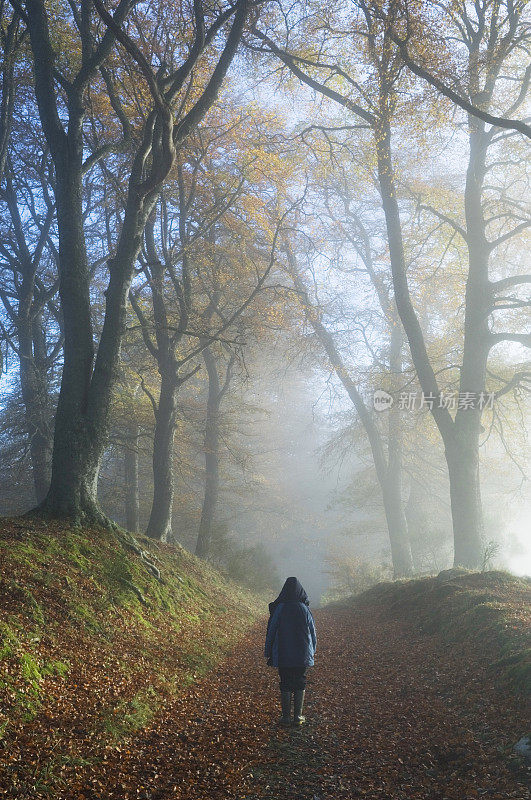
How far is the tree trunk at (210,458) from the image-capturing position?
1939cm

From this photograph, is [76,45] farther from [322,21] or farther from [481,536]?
[481,536]

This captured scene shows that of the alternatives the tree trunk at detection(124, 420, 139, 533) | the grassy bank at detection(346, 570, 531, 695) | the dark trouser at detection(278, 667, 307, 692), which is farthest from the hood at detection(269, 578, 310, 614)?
the tree trunk at detection(124, 420, 139, 533)

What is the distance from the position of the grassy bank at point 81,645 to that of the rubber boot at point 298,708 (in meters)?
1.42

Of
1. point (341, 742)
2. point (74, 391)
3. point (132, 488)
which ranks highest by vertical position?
point (74, 391)

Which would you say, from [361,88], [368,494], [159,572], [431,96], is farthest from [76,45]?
[368,494]

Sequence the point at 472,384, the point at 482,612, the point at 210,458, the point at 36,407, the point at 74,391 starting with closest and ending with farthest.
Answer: the point at 482,612
the point at 74,391
the point at 472,384
the point at 36,407
the point at 210,458

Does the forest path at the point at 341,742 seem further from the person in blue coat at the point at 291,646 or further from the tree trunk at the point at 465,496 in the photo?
the tree trunk at the point at 465,496

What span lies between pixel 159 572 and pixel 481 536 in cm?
782

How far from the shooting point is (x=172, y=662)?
7273 mm

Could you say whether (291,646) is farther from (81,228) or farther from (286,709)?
(81,228)

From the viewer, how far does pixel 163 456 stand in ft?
46.1

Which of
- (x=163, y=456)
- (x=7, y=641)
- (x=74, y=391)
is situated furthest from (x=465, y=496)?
(x=7, y=641)

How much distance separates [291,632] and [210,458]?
47.6 feet

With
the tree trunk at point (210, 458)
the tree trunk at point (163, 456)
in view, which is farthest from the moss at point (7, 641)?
the tree trunk at point (210, 458)
